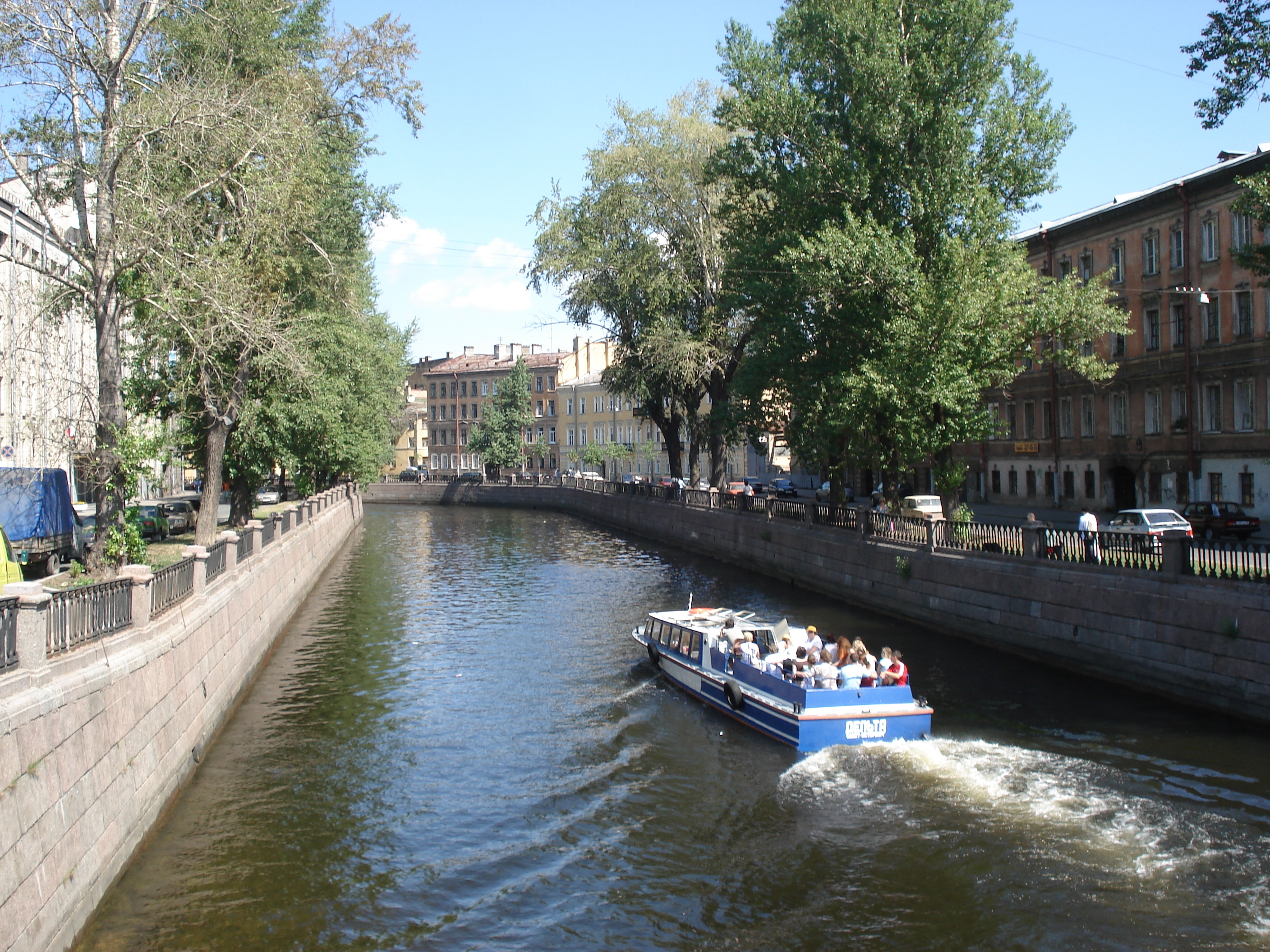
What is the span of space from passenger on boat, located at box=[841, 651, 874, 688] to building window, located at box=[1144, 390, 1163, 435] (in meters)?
31.3

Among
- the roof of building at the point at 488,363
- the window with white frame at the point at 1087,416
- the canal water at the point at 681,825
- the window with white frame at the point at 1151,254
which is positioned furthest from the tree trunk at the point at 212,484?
the roof of building at the point at 488,363

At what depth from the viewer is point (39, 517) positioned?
30625mm

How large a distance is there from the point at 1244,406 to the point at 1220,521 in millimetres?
7141

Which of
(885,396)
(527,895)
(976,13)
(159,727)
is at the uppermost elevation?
(976,13)

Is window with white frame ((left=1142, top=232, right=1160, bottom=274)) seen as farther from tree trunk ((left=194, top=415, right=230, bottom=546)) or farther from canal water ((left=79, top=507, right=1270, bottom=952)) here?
tree trunk ((left=194, top=415, right=230, bottom=546))

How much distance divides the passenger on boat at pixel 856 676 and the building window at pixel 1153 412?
31.3m

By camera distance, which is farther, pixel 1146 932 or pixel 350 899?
pixel 350 899

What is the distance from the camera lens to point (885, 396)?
29.7 metres

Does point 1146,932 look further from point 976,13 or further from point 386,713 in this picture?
point 976,13

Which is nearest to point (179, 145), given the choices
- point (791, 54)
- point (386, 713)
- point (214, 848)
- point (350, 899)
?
point (386, 713)

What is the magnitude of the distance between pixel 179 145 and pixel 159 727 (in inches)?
534

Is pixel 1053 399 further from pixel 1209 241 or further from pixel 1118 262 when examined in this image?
pixel 1209 241

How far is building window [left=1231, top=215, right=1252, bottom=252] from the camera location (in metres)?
38.3

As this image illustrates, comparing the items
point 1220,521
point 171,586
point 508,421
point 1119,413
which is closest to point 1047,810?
point 171,586
